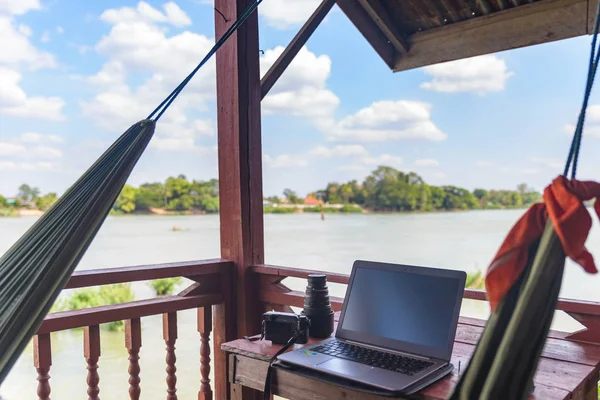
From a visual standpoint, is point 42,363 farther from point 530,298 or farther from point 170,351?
point 530,298

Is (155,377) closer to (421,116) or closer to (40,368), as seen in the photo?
(40,368)

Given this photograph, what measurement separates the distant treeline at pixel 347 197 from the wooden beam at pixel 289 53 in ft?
2.01

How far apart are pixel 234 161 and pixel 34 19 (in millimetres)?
4099

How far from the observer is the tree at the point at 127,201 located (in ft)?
8.96

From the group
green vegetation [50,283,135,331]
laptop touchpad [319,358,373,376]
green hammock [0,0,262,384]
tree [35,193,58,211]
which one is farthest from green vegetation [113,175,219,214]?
green vegetation [50,283,135,331]

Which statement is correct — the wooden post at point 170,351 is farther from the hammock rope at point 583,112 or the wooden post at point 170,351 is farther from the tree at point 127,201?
the hammock rope at point 583,112

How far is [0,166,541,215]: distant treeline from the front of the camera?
2.66 m

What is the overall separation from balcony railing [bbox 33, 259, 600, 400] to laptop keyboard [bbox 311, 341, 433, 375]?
1.54 ft

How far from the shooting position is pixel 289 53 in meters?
2.27

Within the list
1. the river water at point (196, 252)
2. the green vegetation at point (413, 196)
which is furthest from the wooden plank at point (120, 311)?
the green vegetation at point (413, 196)

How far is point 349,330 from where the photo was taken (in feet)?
4.80

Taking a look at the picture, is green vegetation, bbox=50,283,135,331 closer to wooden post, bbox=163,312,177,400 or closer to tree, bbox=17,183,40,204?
tree, bbox=17,183,40,204

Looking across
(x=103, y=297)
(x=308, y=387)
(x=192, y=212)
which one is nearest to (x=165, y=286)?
(x=103, y=297)

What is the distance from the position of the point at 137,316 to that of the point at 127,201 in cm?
109
